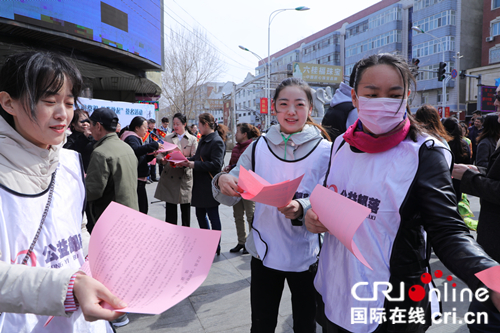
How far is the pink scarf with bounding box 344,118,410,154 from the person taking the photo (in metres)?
1.33

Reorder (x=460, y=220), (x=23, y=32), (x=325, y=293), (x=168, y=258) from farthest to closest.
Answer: (x=23, y=32) → (x=325, y=293) → (x=460, y=220) → (x=168, y=258)

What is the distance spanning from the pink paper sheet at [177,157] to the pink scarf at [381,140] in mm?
3436

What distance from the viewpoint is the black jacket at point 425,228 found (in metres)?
1.15

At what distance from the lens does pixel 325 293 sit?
58.3 inches

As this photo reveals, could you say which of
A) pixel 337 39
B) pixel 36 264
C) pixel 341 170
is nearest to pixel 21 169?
pixel 36 264

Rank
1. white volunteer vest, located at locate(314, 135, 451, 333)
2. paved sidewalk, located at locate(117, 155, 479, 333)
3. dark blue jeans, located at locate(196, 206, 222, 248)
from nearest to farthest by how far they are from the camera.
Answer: white volunteer vest, located at locate(314, 135, 451, 333), paved sidewalk, located at locate(117, 155, 479, 333), dark blue jeans, located at locate(196, 206, 222, 248)

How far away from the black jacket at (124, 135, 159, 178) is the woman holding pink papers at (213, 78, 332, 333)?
9.64 feet

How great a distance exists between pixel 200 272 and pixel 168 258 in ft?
0.36

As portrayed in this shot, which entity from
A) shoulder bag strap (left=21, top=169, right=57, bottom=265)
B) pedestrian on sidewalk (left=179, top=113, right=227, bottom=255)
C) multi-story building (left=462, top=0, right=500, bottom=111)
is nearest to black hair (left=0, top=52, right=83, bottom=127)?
shoulder bag strap (left=21, top=169, right=57, bottom=265)

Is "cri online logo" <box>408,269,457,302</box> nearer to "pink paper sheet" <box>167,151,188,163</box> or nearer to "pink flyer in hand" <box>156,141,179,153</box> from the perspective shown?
"pink paper sheet" <box>167,151,188,163</box>

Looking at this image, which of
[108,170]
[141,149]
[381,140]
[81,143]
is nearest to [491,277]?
[381,140]

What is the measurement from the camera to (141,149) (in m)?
4.77

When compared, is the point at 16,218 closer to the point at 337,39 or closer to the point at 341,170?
the point at 341,170

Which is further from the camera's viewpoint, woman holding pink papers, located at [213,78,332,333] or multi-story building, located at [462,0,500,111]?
multi-story building, located at [462,0,500,111]
